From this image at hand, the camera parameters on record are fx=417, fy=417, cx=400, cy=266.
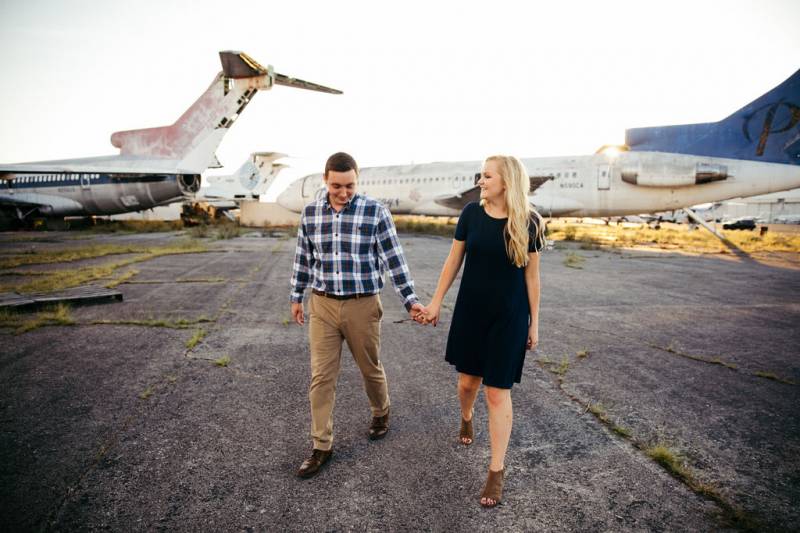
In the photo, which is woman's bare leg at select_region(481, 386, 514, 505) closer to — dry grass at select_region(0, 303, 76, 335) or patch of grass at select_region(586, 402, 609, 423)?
patch of grass at select_region(586, 402, 609, 423)

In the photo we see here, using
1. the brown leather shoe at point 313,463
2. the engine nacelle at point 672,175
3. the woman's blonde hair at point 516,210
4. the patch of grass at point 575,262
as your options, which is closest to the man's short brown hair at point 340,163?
the woman's blonde hair at point 516,210

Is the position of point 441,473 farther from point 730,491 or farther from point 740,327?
point 740,327

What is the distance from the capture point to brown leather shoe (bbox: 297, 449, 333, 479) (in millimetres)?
2521

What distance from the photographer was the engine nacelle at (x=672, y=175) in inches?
637

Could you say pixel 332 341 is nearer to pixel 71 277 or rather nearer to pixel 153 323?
pixel 153 323

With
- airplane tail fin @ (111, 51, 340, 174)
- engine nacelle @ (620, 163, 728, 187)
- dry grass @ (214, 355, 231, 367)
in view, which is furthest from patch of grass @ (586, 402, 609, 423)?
airplane tail fin @ (111, 51, 340, 174)

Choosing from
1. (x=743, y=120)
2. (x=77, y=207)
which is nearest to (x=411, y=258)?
(x=743, y=120)

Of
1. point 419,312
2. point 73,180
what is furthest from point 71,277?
point 73,180

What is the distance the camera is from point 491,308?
2.54m

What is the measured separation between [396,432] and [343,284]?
3.88 ft

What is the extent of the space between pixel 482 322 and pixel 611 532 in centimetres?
123

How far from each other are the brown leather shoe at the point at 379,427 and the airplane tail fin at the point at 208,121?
18652 millimetres

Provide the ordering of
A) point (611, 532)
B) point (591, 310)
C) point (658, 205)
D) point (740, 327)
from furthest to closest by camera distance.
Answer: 1. point (658, 205)
2. point (591, 310)
3. point (740, 327)
4. point (611, 532)

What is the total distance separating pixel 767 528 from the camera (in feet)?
6.87
